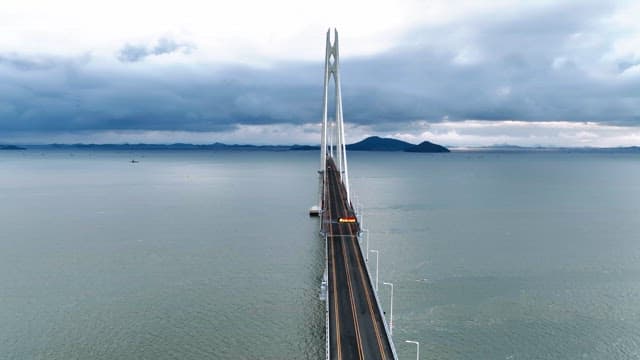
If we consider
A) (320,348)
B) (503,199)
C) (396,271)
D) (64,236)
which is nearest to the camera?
(320,348)

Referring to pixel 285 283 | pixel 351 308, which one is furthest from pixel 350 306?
pixel 285 283

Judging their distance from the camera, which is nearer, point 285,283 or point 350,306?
point 350,306

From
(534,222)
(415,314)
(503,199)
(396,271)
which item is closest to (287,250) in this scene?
(396,271)

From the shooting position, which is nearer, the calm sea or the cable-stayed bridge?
the cable-stayed bridge

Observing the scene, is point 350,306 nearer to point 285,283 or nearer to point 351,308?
point 351,308

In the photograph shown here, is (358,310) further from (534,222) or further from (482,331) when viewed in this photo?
(534,222)

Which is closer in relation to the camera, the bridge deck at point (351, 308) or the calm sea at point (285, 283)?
the bridge deck at point (351, 308)

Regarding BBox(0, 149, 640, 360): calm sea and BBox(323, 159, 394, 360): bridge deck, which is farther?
BBox(0, 149, 640, 360): calm sea

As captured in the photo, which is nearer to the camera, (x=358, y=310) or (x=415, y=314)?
(x=358, y=310)
